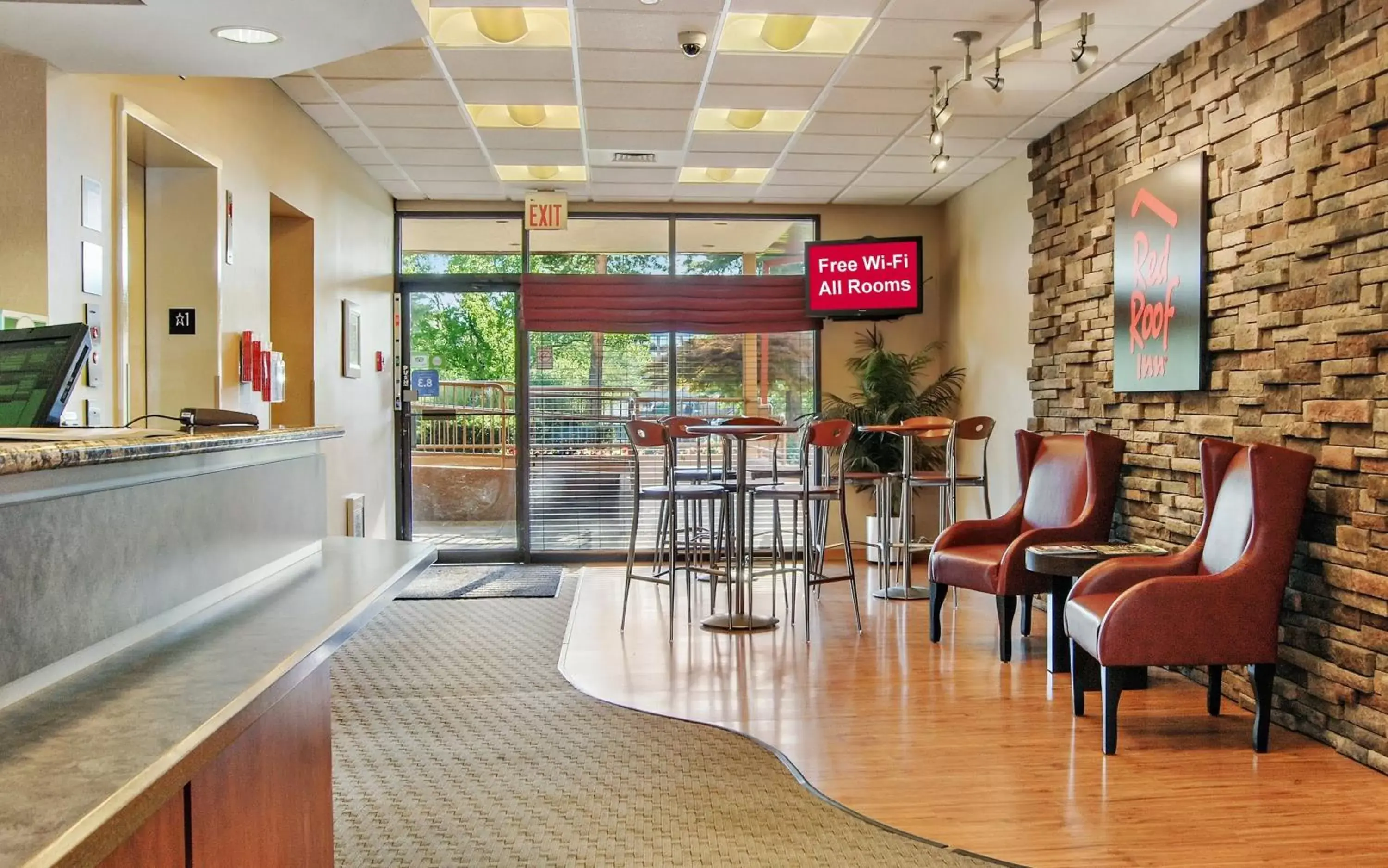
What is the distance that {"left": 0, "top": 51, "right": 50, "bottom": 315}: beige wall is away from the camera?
3156mm

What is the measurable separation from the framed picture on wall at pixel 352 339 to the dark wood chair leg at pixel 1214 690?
495 centimetres

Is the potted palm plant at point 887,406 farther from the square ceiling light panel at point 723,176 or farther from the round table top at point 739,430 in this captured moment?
the round table top at point 739,430

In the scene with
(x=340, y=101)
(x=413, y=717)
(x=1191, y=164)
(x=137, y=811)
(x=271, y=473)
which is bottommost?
(x=413, y=717)

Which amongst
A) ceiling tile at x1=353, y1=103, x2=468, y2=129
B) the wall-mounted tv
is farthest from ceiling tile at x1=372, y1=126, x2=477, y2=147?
the wall-mounted tv

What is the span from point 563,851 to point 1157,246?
3.67 metres

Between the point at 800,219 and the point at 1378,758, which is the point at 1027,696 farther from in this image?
the point at 800,219

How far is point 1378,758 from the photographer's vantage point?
3.27m

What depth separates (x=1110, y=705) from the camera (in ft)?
11.4

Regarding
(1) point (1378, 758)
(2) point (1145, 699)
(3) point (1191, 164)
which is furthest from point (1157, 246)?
(1) point (1378, 758)

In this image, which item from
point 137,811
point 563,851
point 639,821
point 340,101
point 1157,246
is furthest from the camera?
point 340,101

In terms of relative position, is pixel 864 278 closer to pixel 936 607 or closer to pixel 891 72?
pixel 891 72

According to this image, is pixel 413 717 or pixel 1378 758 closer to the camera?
pixel 1378 758

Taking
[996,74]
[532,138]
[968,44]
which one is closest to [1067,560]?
[996,74]

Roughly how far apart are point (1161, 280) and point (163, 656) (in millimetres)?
4316
